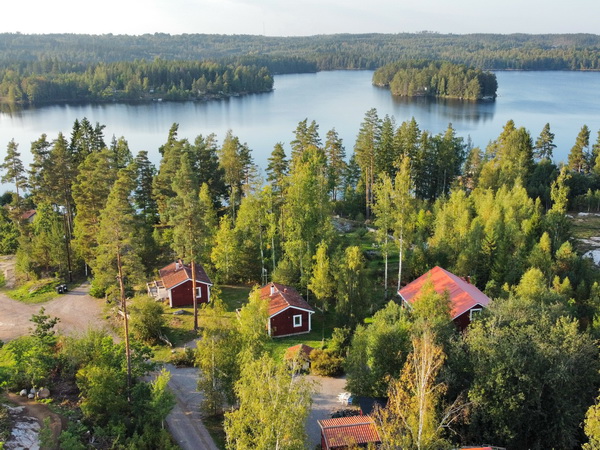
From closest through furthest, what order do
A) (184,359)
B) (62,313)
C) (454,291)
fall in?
1. (184,359)
2. (454,291)
3. (62,313)

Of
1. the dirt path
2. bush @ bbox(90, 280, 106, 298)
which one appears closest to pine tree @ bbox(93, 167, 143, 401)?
the dirt path

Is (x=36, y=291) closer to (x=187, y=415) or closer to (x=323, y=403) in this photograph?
(x=187, y=415)

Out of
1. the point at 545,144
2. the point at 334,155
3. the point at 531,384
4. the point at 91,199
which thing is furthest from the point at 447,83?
the point at 531,384

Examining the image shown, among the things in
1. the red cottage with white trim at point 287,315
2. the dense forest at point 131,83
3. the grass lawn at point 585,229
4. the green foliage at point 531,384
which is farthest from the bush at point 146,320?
the dense forest at point 131,83

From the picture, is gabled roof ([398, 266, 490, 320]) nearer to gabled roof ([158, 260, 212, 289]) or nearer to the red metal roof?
the red metal roof

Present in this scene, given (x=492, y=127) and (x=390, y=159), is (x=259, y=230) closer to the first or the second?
(x=390, y=159)

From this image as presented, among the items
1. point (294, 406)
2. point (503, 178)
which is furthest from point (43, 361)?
point (503, 178)

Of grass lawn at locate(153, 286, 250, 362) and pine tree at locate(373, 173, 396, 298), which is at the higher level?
pine tree at locate(373, 173, 396, 298)

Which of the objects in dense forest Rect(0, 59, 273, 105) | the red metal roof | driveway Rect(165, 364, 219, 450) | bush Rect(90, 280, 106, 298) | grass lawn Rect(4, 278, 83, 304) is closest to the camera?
the red metal roof
